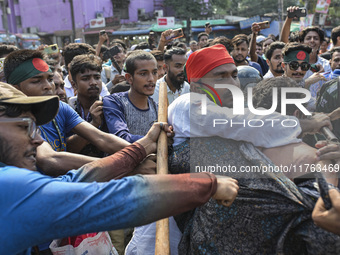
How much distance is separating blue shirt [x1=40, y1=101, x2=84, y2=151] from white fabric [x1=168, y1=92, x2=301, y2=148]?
0.93 m

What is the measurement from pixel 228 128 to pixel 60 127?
1.30 metres

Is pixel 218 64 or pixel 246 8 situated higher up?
pixel 246 8

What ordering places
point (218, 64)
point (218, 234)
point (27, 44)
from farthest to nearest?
point (27, 44) < point (218, 64) < point (218, 234)

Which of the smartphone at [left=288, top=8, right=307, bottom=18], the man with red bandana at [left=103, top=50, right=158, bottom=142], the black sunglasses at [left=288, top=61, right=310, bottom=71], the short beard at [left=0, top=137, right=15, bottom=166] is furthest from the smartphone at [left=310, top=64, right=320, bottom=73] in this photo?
the short beard at [left=0, top=137, right=15, bottom=166]

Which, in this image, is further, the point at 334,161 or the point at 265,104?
the point at 265,104

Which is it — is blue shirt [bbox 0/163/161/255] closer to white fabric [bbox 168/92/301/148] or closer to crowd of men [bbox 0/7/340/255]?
crowd of men [bbox 0/7/340/255]

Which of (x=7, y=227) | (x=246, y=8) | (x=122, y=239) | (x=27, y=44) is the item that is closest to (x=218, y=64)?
(x=7, y=227)

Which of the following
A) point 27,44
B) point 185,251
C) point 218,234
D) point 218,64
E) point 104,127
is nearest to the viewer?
point 218,234

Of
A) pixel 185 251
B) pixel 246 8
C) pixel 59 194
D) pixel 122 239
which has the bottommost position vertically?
pixel 122 239

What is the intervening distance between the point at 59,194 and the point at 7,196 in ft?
0.57

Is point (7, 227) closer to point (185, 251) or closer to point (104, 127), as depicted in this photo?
point (185, 251)

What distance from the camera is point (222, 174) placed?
1651 millimetres

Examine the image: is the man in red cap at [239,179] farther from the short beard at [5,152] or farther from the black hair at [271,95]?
the short beard at [5,152]

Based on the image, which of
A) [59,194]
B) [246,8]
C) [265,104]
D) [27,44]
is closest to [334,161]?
[265,104]
